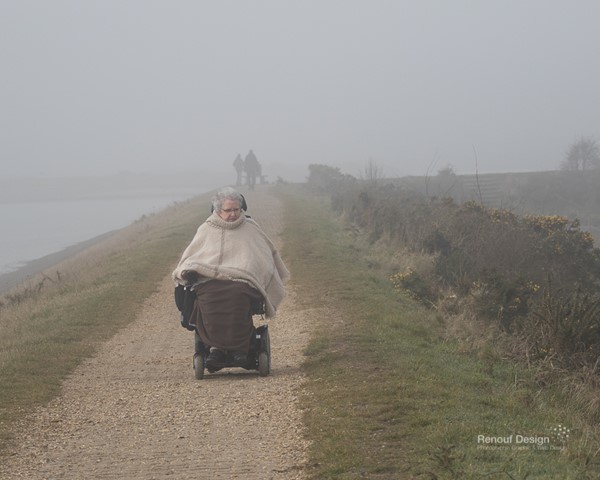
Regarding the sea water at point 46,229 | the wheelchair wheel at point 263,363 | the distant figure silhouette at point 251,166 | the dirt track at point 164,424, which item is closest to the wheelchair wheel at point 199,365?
the dirt track at point 164,424

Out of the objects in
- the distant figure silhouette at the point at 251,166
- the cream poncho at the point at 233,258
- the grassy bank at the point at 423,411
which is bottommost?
the grassy bank at the point at 423,411

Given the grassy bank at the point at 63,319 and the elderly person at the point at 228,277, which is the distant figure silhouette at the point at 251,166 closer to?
the grassy bank at the point at 63,319

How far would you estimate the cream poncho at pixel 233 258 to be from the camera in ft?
31.1

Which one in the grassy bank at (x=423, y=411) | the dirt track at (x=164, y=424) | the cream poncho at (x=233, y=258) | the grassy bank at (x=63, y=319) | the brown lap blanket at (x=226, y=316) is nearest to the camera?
the grassy bank at (x=423, y=411)

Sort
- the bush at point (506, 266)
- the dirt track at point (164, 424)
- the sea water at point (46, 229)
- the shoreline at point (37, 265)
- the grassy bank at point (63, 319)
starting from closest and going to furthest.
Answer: the dirt track at point (164, 424) → the grassy bank at point (63, 319) → the bush at point (506, 266) → the shoreline at point (37, 265) → the sea water at point (46, 229)

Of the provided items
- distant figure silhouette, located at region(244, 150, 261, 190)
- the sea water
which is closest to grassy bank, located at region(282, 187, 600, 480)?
the sea water

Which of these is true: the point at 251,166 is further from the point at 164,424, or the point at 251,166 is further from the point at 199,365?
the point at 164,424

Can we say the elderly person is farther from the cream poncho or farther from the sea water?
the sea water

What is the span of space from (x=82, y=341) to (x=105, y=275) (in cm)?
789

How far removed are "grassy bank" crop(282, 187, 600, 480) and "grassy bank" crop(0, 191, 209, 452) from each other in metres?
2.86

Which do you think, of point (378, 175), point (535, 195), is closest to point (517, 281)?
point (535, 195)

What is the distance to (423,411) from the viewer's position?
7.64 m

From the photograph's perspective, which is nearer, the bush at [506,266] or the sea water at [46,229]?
the bush at [506,266]

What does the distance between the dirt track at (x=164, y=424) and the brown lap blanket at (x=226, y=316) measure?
1.43ft
